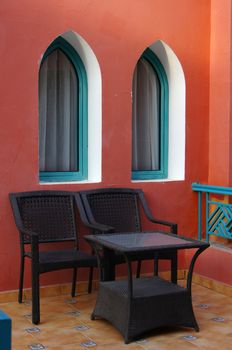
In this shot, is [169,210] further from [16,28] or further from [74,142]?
[16,28]

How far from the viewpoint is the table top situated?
17.1ft

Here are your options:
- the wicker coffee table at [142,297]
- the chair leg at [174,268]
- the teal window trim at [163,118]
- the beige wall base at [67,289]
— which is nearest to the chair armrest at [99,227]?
the wicker coffee table at [142,297]

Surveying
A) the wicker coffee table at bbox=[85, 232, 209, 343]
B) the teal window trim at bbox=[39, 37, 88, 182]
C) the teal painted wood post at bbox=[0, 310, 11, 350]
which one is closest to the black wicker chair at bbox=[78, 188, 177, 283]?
the teal window trim at bbox=[39, 37, 88, 182]

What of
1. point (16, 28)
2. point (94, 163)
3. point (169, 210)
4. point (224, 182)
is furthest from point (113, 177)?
point (16, 28)

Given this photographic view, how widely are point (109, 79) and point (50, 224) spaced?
172 cm

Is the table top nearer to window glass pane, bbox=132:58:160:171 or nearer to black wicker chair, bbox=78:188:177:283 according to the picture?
black wicker chair, bbox=78:188:177:283

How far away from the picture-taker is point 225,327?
5684mm

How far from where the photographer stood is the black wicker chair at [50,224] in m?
6.10

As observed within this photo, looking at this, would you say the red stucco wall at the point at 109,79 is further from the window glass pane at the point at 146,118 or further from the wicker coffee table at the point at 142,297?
the wicker coffee table at the point at 142,297

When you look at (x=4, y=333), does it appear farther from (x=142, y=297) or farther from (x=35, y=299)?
(x=35, y=299)

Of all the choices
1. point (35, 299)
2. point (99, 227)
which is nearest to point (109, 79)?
point (99, 227)

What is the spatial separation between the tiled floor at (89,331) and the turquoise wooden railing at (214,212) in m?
0.98

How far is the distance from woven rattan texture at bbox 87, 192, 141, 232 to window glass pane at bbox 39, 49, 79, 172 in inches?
20.7

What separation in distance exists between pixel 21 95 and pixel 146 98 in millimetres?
1759
